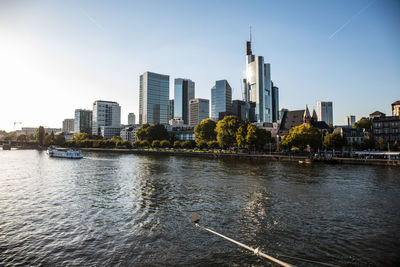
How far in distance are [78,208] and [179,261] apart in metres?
19.0

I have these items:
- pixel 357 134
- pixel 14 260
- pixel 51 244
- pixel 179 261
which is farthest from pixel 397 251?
pixel 357 134

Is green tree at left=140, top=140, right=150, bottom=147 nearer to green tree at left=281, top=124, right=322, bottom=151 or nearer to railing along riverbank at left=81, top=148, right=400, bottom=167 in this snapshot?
railing along riverbank at left=81, top=148, right=400, bottom=167

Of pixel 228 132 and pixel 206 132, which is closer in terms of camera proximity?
pixel 228 132

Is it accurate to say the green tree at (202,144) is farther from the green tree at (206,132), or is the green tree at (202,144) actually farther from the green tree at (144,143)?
the green tree at (144,143)

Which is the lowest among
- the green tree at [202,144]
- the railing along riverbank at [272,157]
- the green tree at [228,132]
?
the railing along riverbank at [272,157]

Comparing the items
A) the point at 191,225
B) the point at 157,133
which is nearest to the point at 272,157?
the point at 191,225

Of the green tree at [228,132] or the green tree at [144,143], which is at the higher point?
the green tree at [228,132]

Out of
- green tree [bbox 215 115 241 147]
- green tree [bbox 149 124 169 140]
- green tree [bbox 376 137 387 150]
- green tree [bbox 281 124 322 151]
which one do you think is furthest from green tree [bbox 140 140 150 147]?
green tree [bbox 376 137 387 150]

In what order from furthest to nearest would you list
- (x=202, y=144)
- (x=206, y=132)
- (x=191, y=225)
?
(x=202, y=144) → (x=206, y=132) → (x=191, y=225)

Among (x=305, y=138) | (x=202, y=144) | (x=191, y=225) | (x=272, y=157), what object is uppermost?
(x=305, y=138)

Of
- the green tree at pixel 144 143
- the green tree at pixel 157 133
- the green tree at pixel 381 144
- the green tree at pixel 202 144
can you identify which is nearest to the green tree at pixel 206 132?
the green tree at pixel 202 144

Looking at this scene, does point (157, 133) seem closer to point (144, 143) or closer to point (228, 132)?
point (144, 143)

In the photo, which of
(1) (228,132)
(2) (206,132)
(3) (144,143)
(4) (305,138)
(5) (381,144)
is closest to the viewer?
→ (4) (305,138)

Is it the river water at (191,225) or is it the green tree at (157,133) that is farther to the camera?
the green tree at (157,133)
